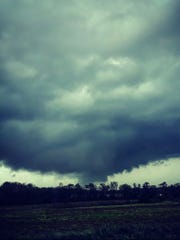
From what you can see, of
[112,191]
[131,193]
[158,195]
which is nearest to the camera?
[158,195]

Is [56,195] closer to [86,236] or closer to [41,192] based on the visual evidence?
[41,192]

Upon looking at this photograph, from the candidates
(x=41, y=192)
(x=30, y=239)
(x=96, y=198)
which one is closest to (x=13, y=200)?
(x=41, y=192)

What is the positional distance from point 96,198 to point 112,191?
1333 cm

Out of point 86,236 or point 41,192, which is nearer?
point 86,236

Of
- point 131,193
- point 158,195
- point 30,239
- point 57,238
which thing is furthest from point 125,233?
point 131,193

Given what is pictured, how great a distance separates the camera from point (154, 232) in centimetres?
2988

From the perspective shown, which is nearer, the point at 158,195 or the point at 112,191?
the point at 158,195

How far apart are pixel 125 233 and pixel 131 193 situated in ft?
515

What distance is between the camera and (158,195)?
170m

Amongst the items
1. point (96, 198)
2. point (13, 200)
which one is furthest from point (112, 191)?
point (13, 200)

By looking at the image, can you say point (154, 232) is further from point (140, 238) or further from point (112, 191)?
point (112, 191)

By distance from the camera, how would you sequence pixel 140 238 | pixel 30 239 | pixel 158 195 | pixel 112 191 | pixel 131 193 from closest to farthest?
pixel 140 238, pixel 30 239, pixel 158 195, pixel 131 193, pixel 112 191

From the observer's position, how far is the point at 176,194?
179875 millimetres

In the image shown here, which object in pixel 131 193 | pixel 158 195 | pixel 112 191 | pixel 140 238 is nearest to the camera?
pixel 140 238
